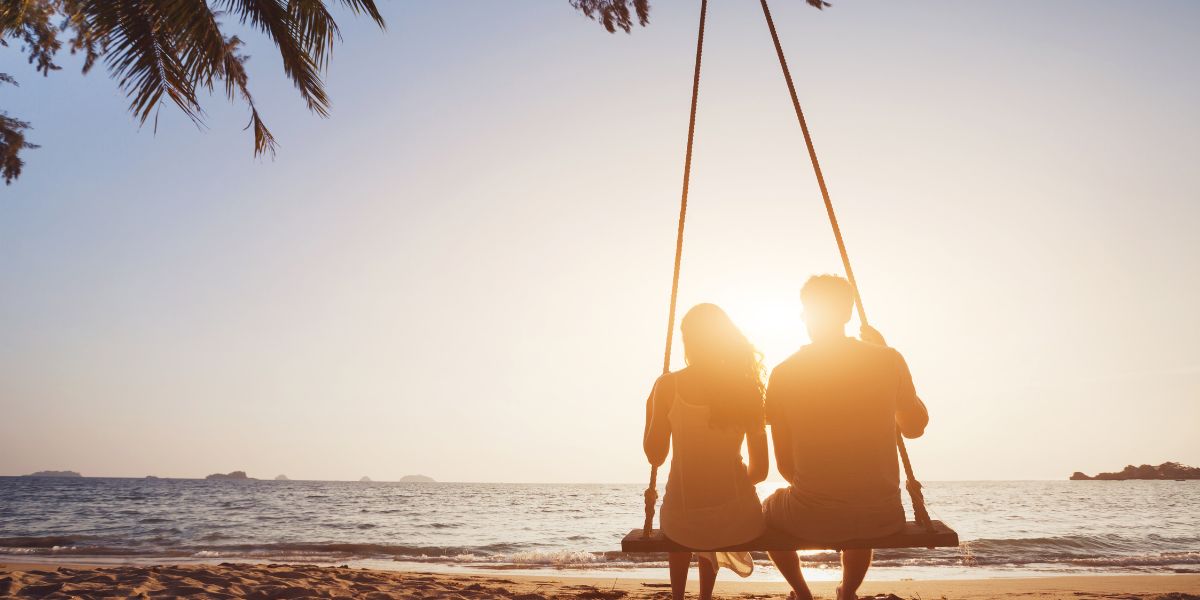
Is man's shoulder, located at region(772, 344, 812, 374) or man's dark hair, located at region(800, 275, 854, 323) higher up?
man's dark hair, located at region(800, 275, 854, 323)

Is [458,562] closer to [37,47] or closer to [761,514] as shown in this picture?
[37,47]

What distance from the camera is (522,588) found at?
25.7 ft

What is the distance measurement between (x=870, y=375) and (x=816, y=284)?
0.47m

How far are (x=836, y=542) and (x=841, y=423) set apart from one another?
530mm

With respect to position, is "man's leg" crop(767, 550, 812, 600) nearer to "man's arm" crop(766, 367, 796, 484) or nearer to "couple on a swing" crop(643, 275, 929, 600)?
"couple on a swing" crop(643, 275, 929, 600)

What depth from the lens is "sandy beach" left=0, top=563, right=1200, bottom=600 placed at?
605cm

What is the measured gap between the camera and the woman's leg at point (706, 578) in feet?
10.9

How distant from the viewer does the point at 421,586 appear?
7465mm

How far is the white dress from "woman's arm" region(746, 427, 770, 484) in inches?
1.8

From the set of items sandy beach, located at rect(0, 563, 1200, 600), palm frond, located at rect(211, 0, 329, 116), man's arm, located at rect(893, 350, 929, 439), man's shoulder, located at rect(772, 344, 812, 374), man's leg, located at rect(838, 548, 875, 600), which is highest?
palm frond, located at rect(211, 0, 329, 116)

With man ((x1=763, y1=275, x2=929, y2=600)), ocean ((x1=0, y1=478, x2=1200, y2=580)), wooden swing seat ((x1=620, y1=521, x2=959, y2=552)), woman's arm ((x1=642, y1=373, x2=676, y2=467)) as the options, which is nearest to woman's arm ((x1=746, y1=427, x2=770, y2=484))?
man ((x1=763, y1=275, x2=929, y2=600))

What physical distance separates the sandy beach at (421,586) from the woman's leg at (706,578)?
4039 mm

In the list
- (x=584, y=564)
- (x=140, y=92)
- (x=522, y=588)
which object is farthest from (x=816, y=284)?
(x=584, y=564)

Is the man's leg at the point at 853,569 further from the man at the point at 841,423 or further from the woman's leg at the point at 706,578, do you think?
the woman's leg at the point at 706,578
